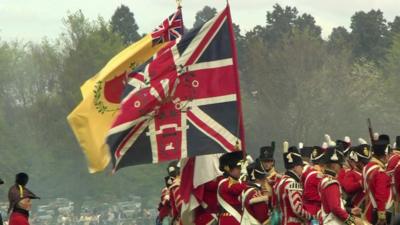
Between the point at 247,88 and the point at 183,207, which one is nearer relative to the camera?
the point at 183,207

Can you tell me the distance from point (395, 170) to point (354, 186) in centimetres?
148

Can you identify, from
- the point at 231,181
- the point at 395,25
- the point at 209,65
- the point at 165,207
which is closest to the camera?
the point at 231,181

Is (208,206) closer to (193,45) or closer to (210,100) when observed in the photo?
(210,100)

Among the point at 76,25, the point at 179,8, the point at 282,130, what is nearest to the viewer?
the point at 179,8

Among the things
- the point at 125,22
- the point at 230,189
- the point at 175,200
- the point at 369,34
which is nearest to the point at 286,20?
the point at 369,34

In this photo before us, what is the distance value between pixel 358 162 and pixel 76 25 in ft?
150

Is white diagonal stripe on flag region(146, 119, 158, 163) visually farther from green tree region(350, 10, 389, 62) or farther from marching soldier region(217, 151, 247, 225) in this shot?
green tree region(350, 10, 389, 62)

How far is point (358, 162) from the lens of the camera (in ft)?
61.3

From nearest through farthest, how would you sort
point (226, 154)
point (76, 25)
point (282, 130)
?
point (226, 154), point (282, 130), point (76, 25)

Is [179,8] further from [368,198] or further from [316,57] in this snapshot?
[316,57]

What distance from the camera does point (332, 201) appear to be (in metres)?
16.4

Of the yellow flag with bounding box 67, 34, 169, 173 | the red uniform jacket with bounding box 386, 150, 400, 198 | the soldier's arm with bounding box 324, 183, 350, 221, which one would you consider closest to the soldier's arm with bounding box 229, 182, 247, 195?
the soldier's arm with bounding box 324, 183, 350, 221

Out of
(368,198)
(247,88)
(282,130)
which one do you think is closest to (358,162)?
(368,198)

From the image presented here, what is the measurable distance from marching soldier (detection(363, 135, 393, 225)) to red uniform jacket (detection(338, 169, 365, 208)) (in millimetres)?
892
